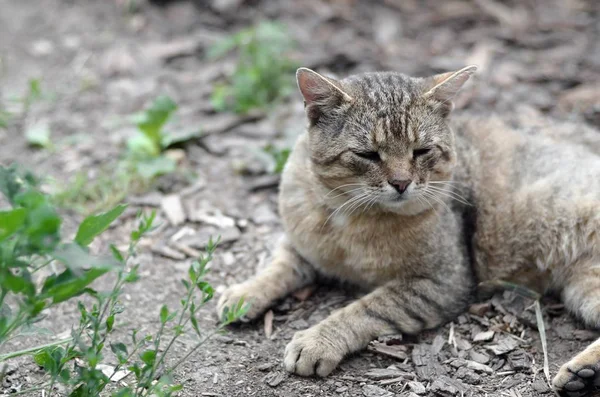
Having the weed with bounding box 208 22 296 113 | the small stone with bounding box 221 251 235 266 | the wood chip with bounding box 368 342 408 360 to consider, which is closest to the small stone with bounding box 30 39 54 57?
the weed with bounding box 208 22 296 113

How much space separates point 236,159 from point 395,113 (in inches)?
100

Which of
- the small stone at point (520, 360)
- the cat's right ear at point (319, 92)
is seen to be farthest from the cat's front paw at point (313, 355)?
the cat's right ear at point (319, 92)

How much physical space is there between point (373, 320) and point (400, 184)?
2.90 feet

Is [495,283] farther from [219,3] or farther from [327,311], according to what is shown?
[219,3]

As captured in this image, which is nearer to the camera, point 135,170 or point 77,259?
point 77,259

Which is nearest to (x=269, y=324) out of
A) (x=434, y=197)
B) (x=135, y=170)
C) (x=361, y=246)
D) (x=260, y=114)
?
(x=361, y=246)

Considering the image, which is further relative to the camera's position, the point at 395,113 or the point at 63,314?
the point at 63,314

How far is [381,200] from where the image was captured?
14.2 feet

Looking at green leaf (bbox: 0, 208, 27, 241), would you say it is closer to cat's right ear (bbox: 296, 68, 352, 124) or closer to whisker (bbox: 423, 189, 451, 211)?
cat's right ear (bbox: 296, 68, 352, 124)

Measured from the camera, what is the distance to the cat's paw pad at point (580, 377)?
389 centimetres

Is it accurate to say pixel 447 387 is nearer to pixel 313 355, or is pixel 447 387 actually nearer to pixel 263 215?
pixel 313 355

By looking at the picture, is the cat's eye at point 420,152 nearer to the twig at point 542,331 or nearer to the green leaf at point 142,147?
the twig at point 542,331

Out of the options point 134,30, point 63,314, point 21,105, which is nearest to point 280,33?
point 134,30

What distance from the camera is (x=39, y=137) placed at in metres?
6.70
